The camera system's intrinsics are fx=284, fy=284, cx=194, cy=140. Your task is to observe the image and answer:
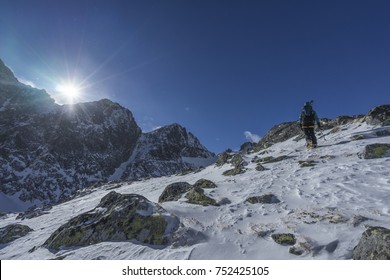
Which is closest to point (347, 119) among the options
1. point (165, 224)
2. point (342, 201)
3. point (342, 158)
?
point (342, 158)

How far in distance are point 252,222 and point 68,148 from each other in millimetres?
142885

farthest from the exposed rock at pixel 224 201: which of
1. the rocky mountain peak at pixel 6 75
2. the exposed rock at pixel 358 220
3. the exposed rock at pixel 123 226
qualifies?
the rocky mountain peak at pixel 6 75

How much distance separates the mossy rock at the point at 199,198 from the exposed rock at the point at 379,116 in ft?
50.7

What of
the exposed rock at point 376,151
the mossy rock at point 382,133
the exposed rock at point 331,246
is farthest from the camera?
the mossy rock at point 382,133

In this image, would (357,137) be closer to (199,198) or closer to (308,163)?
(308,163)

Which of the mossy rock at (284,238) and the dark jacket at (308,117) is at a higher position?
the dark jacket at (308,117)

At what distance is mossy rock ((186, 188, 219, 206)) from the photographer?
12.6m

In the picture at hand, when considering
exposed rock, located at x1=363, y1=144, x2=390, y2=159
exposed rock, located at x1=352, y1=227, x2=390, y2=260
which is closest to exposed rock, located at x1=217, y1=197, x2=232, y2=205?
exposed rock, located at x1=352, y1=227, x2=390, y2=260

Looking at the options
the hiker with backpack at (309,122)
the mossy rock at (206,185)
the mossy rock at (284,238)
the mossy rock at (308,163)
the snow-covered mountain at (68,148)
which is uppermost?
the snow-covered mountain at (68,148)

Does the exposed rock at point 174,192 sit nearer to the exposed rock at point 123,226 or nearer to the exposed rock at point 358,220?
the exposed rock at point 123,226

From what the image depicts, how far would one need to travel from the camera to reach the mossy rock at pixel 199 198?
1256 centimetres

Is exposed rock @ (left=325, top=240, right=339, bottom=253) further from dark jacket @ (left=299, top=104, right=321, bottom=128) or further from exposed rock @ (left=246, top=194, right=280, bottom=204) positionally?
dark jacket @ (left=299, top=104, right=321, bottom=128)

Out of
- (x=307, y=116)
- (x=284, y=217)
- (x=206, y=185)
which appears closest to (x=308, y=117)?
(x=307, y=116)

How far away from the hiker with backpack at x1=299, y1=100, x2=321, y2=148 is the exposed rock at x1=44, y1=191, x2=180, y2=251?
14.2 m
